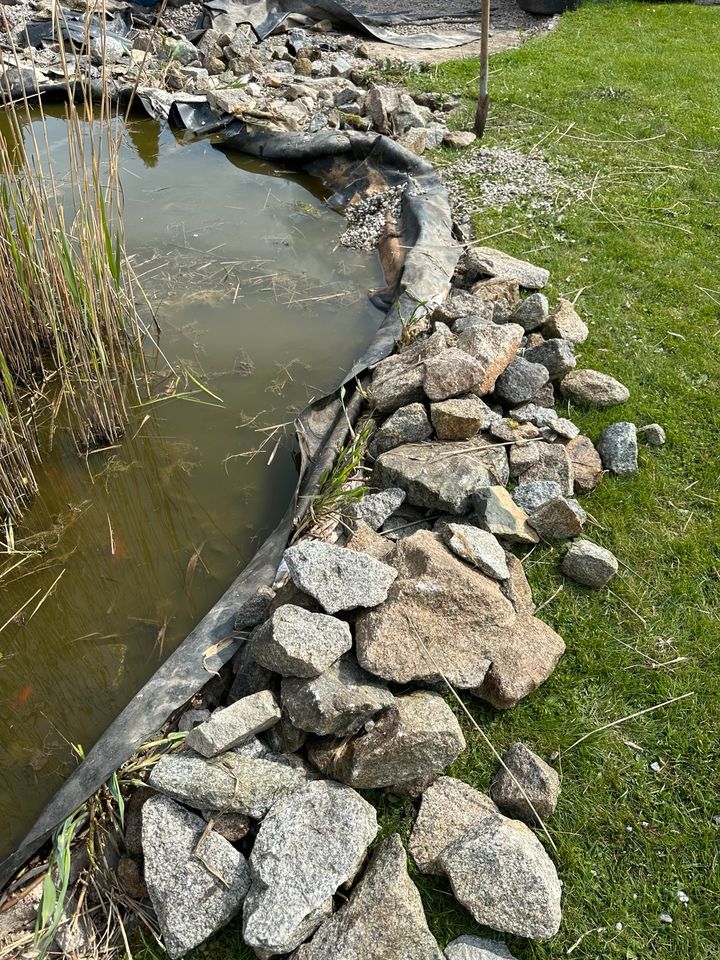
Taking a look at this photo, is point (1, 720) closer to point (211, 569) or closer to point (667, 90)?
point (211, 569)

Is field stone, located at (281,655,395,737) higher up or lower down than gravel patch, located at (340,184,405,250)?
lower down

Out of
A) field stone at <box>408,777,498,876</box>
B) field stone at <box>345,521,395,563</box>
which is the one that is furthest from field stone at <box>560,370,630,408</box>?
field stone at <box>408,777,498,876</box>

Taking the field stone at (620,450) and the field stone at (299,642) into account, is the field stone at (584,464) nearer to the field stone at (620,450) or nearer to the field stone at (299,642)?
the field stone at (620,450)

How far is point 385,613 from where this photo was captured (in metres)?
2.27

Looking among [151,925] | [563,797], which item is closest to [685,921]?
[563,797]

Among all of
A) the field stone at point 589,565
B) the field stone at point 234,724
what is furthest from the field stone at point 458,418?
the field stone at point 234,724

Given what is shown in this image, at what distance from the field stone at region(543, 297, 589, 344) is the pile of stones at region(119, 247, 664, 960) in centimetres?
85

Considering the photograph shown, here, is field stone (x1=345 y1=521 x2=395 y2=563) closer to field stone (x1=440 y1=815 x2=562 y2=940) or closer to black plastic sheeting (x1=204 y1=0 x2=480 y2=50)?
field stone (x1=440 y1=815 x2=562 y2=940)

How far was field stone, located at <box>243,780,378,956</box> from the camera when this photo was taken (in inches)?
67.7

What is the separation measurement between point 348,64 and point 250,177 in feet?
9.04

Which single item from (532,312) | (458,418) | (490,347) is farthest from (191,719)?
(532,312)

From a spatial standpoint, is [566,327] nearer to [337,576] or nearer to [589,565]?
[589,565]

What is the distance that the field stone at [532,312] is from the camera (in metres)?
3.71

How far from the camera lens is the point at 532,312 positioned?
3.72 metres
